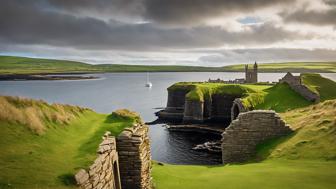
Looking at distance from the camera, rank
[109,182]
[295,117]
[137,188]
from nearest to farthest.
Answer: [109,182] < [137,188] < [295,117]

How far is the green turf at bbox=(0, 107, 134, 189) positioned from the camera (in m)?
10.3

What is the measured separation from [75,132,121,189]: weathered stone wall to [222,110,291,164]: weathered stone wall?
18349 millimetres

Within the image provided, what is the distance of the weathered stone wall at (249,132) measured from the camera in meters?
31.1

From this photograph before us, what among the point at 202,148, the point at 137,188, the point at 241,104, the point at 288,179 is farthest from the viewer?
the point at 241,104

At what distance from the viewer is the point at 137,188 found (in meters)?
16.4

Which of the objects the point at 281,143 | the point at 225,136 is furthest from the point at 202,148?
the point at 281,143

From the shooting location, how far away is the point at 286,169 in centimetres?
2166

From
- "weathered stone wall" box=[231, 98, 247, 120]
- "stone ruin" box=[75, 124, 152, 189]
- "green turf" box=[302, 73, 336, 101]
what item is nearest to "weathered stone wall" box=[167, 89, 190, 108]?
"weathered stone wall" box=[231, 98, 247, 120]

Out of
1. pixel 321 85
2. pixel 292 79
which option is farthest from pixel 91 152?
pixel 321 85

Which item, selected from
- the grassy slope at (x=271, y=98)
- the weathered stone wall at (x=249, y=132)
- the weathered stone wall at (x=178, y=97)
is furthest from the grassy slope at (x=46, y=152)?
the weathered stone wall at (x=178, y=97)

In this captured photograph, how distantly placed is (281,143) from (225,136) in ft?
17.9

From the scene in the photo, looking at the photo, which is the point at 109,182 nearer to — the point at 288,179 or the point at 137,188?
the point at 137,188

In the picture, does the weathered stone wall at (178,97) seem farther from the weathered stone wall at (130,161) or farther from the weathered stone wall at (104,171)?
the weathered stone wall at (104,171)

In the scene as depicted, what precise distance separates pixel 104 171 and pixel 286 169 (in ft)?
43.7
